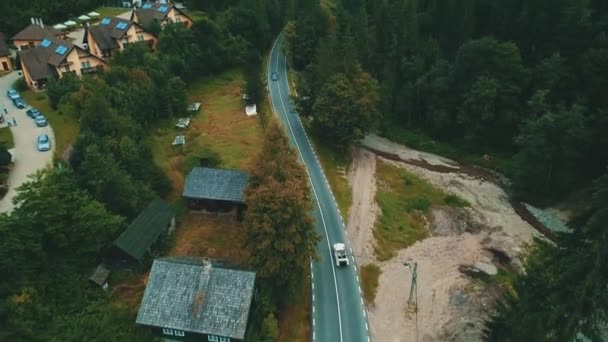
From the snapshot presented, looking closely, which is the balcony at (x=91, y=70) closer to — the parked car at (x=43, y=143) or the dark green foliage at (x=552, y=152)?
the parked car at (x=43, y=143)

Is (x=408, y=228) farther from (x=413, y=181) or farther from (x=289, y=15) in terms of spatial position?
(x=289, y=15)

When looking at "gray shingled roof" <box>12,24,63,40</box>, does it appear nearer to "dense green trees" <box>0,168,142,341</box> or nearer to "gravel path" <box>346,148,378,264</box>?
"dense green trees" <box>0,168,142,341</box>

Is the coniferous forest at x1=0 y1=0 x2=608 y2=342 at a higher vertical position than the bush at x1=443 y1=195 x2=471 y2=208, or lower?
higher

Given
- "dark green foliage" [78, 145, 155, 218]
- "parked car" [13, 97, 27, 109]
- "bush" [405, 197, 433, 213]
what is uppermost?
"parked car" [13, 97, 27, 109]

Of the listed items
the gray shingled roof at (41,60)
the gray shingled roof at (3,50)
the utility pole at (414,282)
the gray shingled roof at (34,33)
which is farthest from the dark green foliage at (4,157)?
the gray shingled roof at (34,33)

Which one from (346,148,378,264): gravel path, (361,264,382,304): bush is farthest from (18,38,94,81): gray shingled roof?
(361,264,382,304): bush

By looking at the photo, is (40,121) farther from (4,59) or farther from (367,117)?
(367,117)
